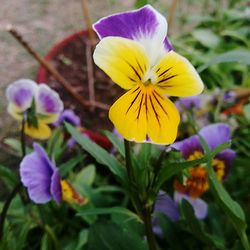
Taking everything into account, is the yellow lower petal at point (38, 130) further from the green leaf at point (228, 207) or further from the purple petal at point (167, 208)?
the green leaf at point (228, 207)

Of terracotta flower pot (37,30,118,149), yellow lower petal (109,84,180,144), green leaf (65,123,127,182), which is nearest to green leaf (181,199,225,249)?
green leaf (65,123,127,182)

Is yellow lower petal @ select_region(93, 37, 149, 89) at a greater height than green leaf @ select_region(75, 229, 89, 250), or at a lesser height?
greater

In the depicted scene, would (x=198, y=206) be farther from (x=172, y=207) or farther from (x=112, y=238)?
(x=112, y=238)

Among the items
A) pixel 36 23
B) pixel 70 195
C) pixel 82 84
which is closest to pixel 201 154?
pixel 70 195

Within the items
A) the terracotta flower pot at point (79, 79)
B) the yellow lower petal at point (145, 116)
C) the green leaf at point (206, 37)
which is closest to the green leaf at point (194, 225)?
the yellow lower petal at point (145, 116)

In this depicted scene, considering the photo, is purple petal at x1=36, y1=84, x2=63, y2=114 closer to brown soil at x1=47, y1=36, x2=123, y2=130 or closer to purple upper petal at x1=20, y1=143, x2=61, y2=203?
purple upper petal at x1=20, y1=143, x2=61, y2=203
